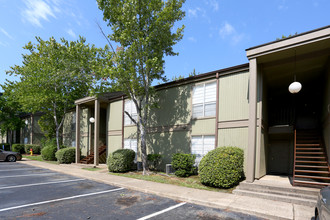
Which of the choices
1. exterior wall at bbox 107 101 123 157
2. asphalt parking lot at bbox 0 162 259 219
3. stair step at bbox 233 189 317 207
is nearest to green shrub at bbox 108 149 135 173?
exterior wall at bbox 107 101 123 157

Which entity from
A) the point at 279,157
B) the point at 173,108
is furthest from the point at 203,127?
the point at 279,157

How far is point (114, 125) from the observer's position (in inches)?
687

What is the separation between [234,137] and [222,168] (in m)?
2.32

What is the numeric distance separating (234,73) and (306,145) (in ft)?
16.1

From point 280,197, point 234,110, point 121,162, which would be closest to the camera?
point 280,197

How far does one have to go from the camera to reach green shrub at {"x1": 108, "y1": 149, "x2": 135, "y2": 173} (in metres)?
13.0

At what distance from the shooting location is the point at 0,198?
7227 mm

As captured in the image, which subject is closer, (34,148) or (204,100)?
(204,100)

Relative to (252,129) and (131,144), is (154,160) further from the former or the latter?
(252,129)

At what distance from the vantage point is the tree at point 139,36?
37.0 feet

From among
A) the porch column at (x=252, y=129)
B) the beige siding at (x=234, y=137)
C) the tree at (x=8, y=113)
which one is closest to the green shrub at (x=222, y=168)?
the porch column at (x=252, y=129)

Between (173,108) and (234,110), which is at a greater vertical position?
(173,108)

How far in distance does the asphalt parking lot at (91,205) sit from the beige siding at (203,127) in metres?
4.96

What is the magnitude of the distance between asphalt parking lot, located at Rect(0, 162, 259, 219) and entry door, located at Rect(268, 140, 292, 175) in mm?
7466
